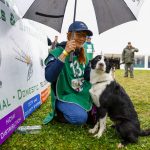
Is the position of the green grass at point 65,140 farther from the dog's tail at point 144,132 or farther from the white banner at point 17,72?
the white banner at point 17,72

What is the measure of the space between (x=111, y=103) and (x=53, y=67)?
0.99m

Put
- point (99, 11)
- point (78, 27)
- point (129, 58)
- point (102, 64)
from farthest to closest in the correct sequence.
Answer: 1. point (129, 58)
2. point (99, 11)
3. point (78, 27)
4. point (102, 64)

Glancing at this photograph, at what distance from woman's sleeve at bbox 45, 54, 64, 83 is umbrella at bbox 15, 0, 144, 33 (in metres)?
0.79

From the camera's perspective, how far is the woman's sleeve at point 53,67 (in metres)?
4.61

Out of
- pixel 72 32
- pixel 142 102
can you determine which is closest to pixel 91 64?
pixel 72 32

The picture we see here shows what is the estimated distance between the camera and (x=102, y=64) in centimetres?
460

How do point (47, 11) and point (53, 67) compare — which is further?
point (47, 11)

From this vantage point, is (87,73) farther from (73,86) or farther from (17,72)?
(17,72)

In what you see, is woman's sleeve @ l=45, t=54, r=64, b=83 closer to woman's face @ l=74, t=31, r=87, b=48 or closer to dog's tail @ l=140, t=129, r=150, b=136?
woman's face @ l=74, t=31, r=87, b=48

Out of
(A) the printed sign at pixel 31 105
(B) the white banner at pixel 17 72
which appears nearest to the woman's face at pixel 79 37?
(B) the white banner at pixel 17 72

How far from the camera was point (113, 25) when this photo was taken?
5.37 meters

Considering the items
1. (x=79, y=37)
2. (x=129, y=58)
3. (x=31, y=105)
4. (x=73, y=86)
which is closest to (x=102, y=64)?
(x=79, y=37)

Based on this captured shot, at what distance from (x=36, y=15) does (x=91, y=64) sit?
121 cm

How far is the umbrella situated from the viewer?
496cm
